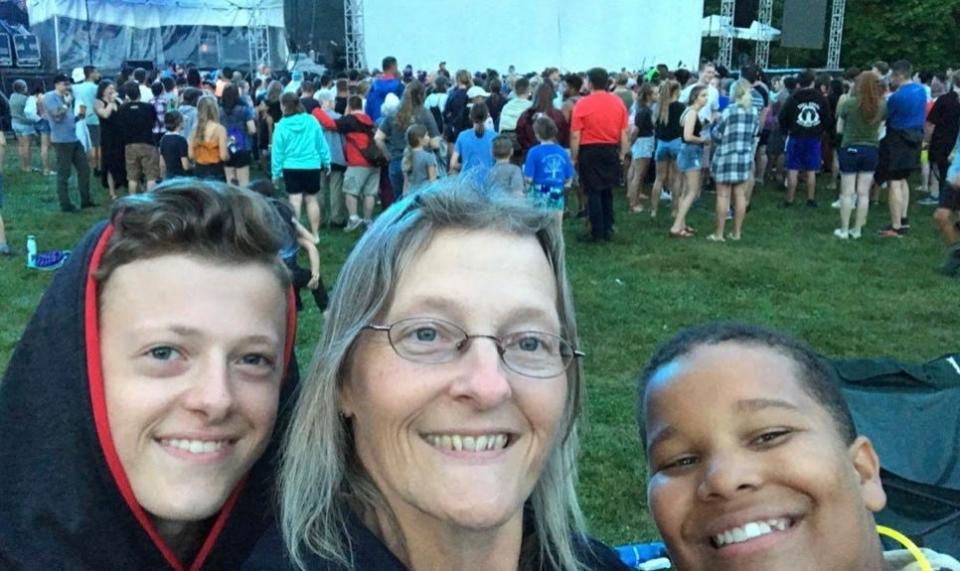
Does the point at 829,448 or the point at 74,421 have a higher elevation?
the point at 74,421

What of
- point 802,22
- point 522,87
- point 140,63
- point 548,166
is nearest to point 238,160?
point 522,87

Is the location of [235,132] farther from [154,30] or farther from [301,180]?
[154,30]

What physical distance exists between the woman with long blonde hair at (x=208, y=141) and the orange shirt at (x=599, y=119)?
3918mm

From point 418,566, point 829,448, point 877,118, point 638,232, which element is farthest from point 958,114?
point 418,566

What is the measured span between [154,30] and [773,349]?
24.7m

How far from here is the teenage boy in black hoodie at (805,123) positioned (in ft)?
34.6

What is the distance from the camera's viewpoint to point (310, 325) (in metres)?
6.69

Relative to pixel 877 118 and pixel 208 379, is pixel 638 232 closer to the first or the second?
pixel 877 118

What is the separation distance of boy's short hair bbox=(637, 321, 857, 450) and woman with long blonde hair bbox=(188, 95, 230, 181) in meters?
8.10

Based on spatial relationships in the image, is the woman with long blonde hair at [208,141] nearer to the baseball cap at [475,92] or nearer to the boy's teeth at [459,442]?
the baseball cap at [475,92]

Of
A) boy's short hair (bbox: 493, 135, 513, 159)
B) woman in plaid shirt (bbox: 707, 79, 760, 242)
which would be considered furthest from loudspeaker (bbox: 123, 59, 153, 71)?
woman in plaid shirt (bbox: 707, 79, 760, 242)

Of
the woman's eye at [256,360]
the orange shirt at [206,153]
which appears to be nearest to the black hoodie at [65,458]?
the woman's eye at [256,360]

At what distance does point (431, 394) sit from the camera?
1.41m

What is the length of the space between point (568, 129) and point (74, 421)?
Answer: 9819 millimetres
